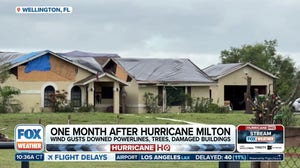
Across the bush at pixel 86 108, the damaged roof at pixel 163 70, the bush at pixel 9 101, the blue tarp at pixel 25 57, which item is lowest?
the bush at pixel 86 108

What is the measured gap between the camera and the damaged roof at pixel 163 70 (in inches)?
1850

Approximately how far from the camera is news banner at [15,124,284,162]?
374cm

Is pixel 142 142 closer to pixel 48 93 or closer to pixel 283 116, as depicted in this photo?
pixel 283 116

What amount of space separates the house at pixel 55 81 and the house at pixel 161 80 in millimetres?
1349

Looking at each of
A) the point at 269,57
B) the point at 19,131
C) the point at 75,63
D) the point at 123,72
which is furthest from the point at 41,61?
the point at 19,131

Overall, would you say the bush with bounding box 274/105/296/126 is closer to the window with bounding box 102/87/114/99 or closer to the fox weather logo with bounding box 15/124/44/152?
the fox weather logo with bounding box 15/124/44/152

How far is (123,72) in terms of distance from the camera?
48125mm

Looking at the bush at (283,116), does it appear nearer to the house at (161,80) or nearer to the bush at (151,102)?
the bush at (151,102)

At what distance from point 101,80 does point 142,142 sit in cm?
4139

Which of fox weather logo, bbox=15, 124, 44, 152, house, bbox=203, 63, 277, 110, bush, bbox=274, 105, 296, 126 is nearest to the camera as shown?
fox weather logo, bbox=15, 124, 44, 152

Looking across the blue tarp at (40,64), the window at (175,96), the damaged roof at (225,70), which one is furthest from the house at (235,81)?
the blue tarp at (40,64)

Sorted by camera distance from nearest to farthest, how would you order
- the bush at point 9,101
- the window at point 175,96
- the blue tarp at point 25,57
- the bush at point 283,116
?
the bush at point 283,116
the bush at point 9,101
the blue tarp at point 25,57
the window at point 175,96

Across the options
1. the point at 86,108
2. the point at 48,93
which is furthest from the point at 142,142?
the point at 48,93

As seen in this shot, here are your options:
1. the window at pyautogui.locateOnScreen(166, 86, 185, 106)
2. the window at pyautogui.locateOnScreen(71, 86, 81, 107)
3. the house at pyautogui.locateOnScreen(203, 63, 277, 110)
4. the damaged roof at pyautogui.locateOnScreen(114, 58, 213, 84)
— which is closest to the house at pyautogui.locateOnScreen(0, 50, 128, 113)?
the window at pyautogui.locateOnScreen(71, 86, 81, 107)
